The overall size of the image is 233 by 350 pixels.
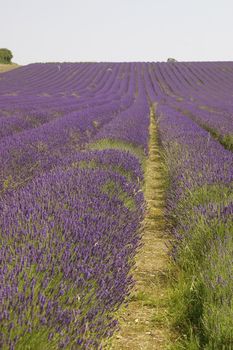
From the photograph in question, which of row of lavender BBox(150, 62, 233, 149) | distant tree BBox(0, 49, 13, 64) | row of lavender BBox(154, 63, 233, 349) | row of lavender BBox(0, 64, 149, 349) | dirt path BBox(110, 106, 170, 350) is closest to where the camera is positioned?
row of lavender BBox(0, 64, 149, 349)

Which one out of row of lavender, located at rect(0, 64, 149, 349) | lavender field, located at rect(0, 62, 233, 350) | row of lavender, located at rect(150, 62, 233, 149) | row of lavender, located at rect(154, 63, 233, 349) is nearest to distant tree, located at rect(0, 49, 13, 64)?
row of lavender, located at rect(150, 62, 233, 149)

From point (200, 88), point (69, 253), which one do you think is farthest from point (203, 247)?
point (200, 88)

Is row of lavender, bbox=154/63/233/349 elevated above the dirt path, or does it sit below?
above

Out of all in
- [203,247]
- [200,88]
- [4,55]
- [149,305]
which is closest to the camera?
[149,305]

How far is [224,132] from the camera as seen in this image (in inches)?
405

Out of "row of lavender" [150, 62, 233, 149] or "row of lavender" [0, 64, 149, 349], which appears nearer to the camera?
"row of lavender" [0, 64, 149, 349]

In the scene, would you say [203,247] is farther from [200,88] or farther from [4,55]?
[4,55]

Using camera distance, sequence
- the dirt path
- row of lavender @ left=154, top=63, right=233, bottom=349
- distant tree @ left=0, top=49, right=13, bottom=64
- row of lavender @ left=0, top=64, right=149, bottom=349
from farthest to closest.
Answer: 1. distant tree @ left=0, top=49, right=13, bottom=64
2. the dirt path
3. row of lavender @ left=154, top=63, right=233, bottom=349
4. row of lavender @ left=0, top=64, right=149, bottom=349

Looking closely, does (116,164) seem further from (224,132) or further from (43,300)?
(224,132)

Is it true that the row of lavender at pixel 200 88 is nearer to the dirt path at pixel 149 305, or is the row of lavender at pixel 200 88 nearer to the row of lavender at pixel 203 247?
the row of lavender at pixel 203 247

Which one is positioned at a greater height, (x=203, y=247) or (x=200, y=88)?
(x=203, y=247)

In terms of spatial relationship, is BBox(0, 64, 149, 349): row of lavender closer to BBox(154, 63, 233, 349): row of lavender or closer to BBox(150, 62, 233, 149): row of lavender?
BBox(154, 63, 233, 349): row of lavender

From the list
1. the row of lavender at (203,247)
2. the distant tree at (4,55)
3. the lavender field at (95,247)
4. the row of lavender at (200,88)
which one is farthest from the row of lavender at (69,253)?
the distant tree at (4,55)

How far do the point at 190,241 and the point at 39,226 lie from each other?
1266mm
